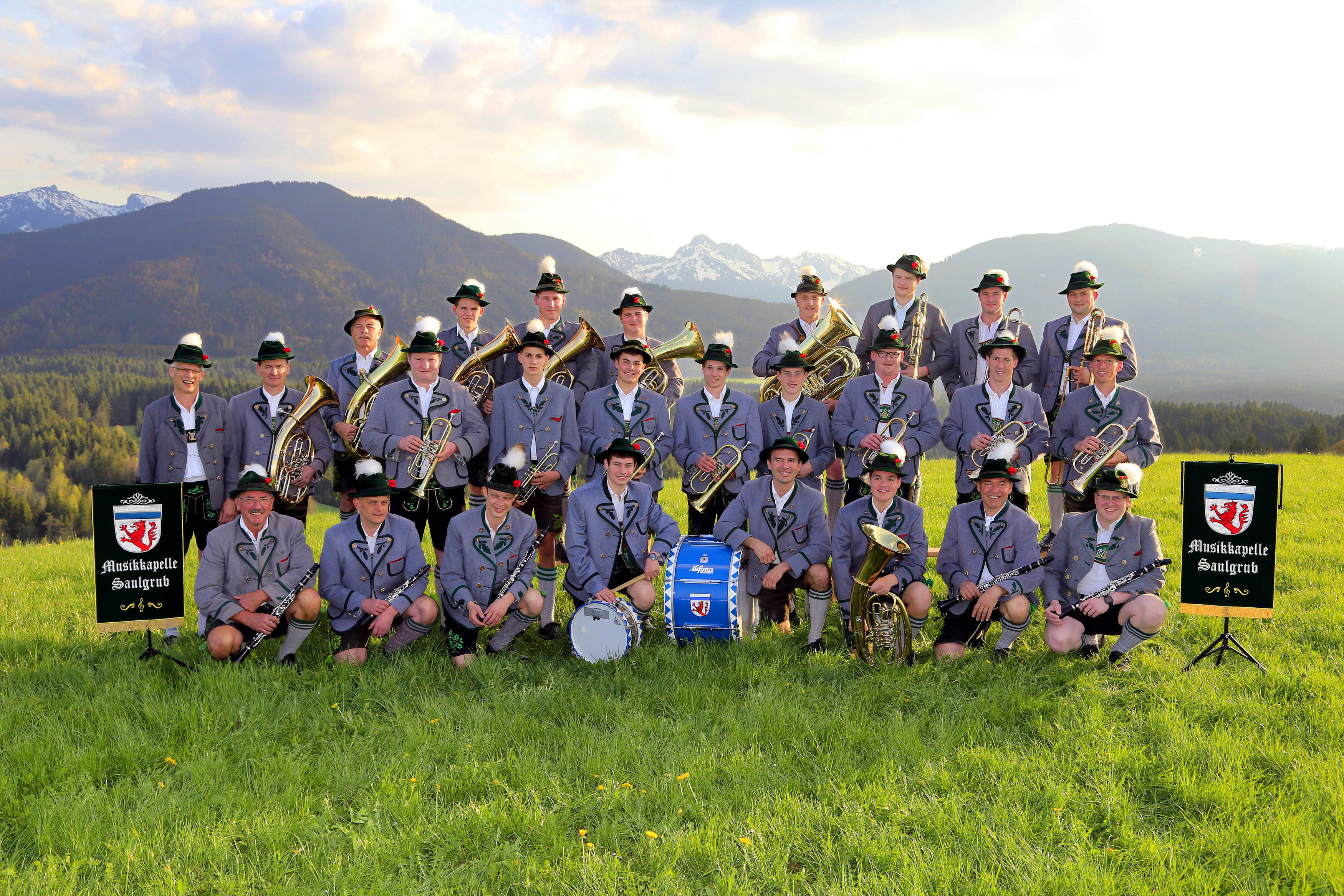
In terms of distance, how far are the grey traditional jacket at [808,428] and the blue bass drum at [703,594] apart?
A: 168 centimetres

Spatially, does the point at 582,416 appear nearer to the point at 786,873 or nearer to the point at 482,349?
the point at 482,349

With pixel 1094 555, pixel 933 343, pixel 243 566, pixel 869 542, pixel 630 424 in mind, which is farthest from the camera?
pixel 933 343

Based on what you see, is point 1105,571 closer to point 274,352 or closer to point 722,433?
point 722,433

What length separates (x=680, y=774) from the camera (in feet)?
16.5

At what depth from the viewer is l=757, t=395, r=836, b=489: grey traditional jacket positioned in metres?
8.55

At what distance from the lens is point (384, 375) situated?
27.5 feet

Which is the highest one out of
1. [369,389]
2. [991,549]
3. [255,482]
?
[369,389]

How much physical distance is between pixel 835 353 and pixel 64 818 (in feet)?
25.5

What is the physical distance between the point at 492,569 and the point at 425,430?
174 centimetres

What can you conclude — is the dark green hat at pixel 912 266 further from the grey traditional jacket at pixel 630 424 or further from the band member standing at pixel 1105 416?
the grey traditional jacket at pixel 630 424

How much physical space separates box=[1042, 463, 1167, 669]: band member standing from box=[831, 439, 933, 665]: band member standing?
3.75ft

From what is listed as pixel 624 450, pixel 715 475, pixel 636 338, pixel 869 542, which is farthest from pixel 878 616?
Result: pixel 636 338

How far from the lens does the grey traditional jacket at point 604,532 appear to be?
771cm

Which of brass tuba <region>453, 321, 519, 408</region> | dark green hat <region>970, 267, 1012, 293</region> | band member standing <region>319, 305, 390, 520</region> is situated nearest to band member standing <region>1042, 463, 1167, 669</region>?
dark green hat <region>970, 267, 1012, 293</region>
